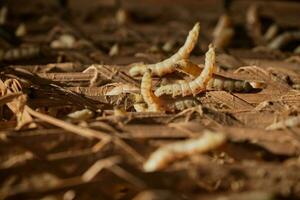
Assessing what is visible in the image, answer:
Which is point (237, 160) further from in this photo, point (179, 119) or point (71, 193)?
point (71, 193)

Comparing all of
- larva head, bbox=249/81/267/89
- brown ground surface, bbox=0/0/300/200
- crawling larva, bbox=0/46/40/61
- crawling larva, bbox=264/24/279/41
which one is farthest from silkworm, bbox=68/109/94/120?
crawling larva, bbox=264/24/279/41

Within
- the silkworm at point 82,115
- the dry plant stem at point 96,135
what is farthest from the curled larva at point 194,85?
the dry plant stem at point 96,135

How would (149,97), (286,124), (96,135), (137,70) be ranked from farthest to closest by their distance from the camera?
1. (137,70)
2. (149,97)
3. (286,124)
4. (96,135)

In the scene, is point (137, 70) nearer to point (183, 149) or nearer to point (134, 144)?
point (134, 144)

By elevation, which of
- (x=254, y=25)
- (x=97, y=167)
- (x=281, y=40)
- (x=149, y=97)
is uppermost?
(x=254, y=25)

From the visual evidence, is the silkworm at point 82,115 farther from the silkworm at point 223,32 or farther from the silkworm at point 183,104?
the silkworm at point 223,32

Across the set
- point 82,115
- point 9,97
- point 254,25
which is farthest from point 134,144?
point 254,25

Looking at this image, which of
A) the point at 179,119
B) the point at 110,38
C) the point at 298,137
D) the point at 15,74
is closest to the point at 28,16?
the point at 110,38
